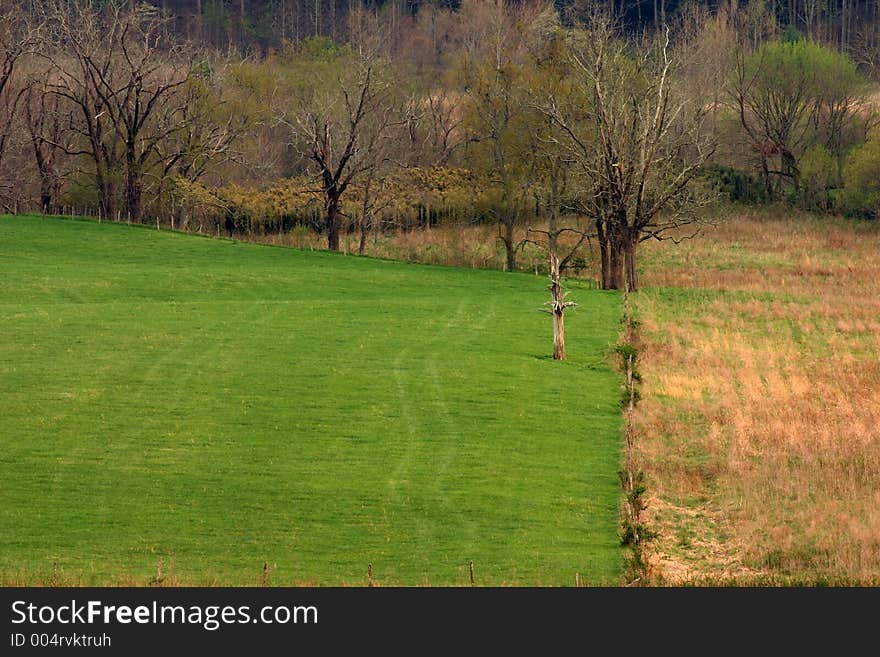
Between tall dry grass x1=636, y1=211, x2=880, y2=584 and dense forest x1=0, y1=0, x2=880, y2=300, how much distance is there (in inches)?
223

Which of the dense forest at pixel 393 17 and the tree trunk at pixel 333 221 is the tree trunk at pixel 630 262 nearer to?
the tree trunk at pixel 333 221

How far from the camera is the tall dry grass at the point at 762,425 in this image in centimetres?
2582

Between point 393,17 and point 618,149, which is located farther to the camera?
point 393,17

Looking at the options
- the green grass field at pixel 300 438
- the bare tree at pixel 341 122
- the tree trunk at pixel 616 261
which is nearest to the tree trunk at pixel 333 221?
the bare tree at pixel 341 122

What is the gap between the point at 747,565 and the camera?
25.2 metres

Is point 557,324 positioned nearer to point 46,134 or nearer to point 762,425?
point 762,425

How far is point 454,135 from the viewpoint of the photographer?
372ft

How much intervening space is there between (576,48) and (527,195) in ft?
26.1

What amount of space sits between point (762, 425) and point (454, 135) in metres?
80.2

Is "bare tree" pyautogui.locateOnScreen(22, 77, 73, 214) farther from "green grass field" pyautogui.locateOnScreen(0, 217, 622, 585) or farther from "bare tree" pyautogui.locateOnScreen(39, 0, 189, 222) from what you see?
"green grass field" pyautogui.locateOnScreen(0, 217, 622, 585)

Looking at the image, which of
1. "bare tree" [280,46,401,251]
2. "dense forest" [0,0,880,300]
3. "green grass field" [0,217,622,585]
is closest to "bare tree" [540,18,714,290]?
"dense forest" [0,0,880,300]

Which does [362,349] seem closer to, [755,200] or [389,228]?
[389,228]

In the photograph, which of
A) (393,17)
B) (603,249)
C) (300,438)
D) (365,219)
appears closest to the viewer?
(300,438)

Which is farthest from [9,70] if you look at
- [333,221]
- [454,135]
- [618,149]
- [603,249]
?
[454,135]
